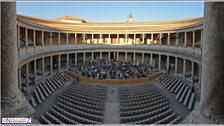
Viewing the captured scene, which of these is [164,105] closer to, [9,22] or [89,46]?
[9,22]

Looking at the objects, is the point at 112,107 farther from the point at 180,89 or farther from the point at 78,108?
the point at 180,89

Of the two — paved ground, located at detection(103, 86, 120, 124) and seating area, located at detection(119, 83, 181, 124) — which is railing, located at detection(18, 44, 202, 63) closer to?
seating area, located at detection(119, 83, 181, 124)

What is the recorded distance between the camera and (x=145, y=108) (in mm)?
21000

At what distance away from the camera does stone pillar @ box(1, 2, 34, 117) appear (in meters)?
9.36

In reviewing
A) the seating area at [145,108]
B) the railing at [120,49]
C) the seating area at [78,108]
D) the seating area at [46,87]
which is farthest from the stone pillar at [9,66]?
the railing at [120,49]

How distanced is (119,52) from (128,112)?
37.1 meters

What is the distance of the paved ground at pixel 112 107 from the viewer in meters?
18.8

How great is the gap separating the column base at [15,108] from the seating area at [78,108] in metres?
7.15

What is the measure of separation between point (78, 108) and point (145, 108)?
20.4 feet

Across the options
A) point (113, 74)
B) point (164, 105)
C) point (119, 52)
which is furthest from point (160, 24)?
point (164, 105)

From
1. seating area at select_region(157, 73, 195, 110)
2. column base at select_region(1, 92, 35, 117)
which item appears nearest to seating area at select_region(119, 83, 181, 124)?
seating area at select_region(157, 73, 195, 110)

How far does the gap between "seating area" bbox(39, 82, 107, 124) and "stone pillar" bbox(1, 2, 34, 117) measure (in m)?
7.54

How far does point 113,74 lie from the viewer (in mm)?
34000

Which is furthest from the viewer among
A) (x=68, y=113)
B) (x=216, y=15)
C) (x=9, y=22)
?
(x=68, y=113)
